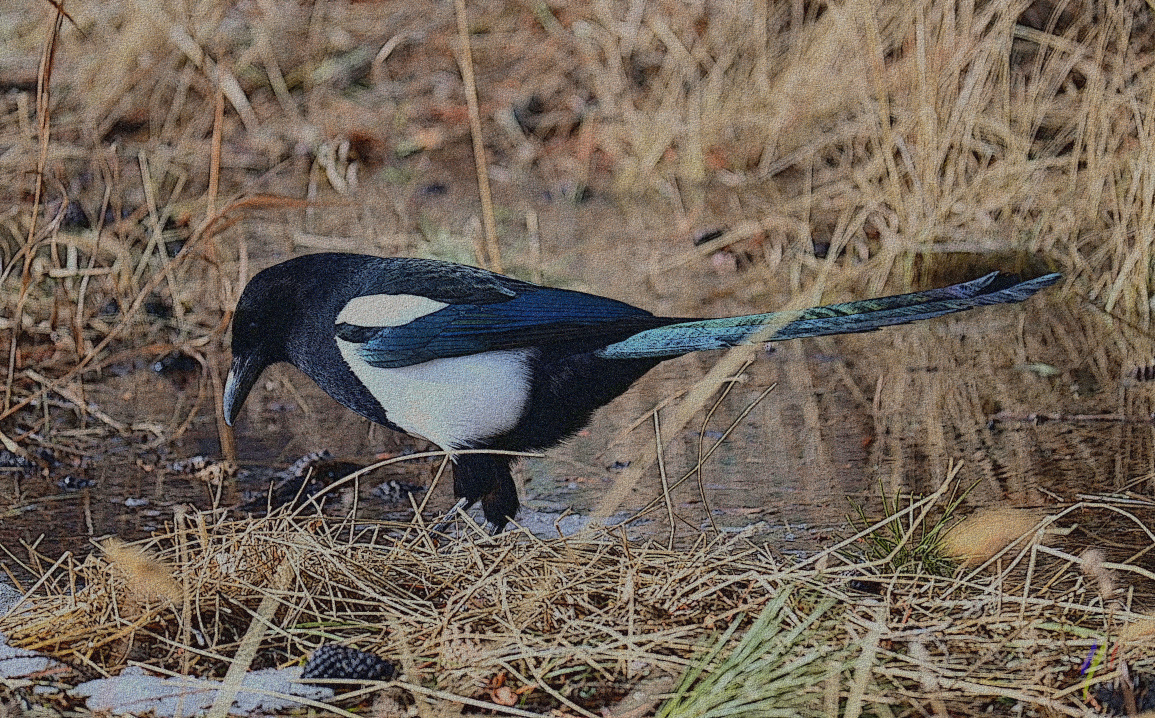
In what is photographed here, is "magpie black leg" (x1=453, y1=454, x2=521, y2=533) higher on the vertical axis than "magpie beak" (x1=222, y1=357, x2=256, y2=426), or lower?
lower

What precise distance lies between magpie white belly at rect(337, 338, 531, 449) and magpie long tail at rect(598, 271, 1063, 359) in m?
0.39

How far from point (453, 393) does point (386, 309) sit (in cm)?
22

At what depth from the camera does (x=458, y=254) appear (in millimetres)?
4828

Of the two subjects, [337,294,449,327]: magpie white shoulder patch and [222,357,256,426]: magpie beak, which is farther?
[222,357,256,426]: magpie beak

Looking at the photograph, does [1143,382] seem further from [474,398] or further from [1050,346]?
[474,398]

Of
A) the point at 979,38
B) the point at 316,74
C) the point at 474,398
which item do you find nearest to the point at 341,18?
the point at 316,74

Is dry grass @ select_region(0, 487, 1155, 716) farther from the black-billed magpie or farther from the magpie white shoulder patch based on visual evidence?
the magpie white shoulder patch

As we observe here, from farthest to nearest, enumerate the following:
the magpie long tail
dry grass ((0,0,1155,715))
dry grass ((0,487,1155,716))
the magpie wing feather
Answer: the magpie wing feather
the magpie long tail
dry grass ((0,0,1155,715))
dry grass ((0,487,1155,716))

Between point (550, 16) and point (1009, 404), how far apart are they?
469 cm

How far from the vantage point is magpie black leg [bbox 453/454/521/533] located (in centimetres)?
288

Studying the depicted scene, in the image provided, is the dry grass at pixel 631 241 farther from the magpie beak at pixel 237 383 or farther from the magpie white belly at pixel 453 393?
Result: the magpie beak at pixel 237 383

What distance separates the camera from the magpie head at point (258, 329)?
2982 mm

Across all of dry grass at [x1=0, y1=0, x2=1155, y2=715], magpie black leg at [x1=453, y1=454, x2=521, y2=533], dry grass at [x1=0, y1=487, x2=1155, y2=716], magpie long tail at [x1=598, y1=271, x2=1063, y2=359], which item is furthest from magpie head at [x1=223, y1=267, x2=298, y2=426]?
magpie long tail at [x1=598, y1=271, x2=1063, y2=359]

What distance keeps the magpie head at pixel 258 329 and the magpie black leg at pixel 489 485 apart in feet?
1.61
